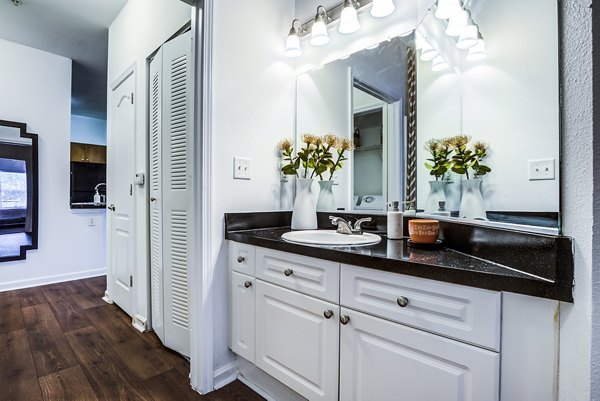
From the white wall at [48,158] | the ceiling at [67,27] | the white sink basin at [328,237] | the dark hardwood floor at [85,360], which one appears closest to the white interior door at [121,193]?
the dark hardwood floor at [85,360]

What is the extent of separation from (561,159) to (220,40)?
1489 millimetres

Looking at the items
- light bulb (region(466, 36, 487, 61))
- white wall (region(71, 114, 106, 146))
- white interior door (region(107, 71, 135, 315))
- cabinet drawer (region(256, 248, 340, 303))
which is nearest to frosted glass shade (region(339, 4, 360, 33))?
light bulb (region(466, 36, 487, 61))

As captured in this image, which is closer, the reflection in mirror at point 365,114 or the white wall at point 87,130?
the reflection in mirror at point 365,114

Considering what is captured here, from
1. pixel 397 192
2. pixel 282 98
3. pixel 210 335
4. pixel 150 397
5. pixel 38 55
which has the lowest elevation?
pixel 150 397

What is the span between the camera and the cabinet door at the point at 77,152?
5.16 m

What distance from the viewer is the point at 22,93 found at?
3035mm

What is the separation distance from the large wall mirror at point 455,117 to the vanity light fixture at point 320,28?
153 millimetres

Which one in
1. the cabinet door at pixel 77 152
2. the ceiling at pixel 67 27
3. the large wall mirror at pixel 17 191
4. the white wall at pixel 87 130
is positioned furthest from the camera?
the white wall at pixel 87 130

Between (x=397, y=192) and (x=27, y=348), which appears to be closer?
(x=397, y=192)

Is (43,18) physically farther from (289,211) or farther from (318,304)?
(318,304)

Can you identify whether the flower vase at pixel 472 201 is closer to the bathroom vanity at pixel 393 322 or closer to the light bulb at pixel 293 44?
the bathroom vanity at pixel 393 322

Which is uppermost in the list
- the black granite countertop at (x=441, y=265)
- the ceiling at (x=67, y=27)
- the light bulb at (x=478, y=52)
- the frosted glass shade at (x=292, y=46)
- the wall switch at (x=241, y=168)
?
the ceiling at (x=67, y=27)

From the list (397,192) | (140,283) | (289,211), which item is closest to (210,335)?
(289,211)

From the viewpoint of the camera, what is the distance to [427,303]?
809 millimetres
